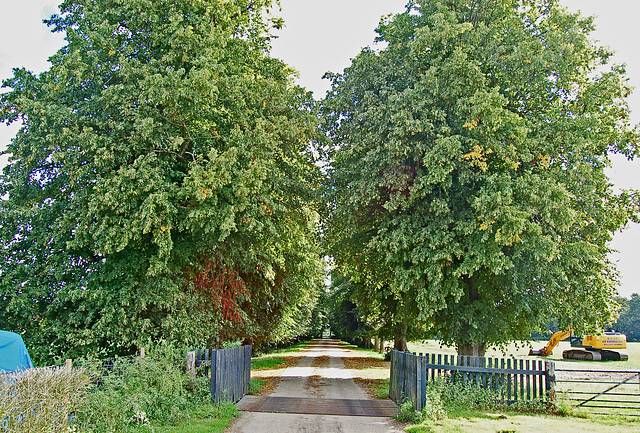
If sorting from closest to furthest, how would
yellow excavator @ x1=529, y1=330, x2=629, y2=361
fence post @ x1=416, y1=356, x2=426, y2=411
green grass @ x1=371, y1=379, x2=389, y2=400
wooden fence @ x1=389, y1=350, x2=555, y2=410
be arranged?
fence post @ x1=416, y1=356, x2=426, y2=411, wooden fence @ x1=389, y1=350, x2=555, y2=410, green grass @ x1=371, y1=379, x2=389, y2=400, yellow excavator @ x1=529, y1=330, x2=629, y2=361

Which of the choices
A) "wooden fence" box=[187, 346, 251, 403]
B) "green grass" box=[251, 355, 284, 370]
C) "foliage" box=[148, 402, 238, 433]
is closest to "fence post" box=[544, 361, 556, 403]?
"foliage" box=[148, 402, 238, 433]

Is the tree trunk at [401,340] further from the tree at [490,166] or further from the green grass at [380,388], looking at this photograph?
the tree at [490,166]

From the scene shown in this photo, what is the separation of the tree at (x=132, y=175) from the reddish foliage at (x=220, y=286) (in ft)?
0.35

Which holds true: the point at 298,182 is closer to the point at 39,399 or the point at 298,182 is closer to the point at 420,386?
the point at 420,386

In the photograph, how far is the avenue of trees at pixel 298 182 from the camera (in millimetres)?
13938

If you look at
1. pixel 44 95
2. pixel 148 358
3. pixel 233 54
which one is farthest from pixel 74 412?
pixel 233 54

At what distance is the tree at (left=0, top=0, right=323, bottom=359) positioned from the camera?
1399 cm

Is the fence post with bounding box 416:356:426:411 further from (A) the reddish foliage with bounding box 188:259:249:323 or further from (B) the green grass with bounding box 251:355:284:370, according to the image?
(B) the green grass with bounding box 251:355:284:370

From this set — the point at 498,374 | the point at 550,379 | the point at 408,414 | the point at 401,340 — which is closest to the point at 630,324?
the point at 401,340

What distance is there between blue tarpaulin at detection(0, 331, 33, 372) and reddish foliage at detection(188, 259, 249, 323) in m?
7.64

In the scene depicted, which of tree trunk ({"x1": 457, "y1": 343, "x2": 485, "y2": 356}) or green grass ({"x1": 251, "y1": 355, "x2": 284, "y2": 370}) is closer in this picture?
tree trunk ({"x1": 457, "y1": 343, "x2": 485, "y2": 356})

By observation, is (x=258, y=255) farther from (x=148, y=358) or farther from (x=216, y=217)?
(x=148, y=358)

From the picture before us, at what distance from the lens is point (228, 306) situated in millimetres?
18156

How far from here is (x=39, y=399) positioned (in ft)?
22.1
